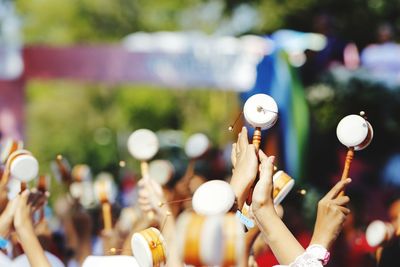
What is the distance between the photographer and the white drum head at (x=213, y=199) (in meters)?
2.58

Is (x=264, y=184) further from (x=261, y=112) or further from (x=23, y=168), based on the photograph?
(x=23, y=168)

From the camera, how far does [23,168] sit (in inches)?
145

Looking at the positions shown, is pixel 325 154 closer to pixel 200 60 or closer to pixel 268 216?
pixel 200 60

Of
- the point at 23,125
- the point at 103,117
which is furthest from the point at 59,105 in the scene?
the point at 23,125

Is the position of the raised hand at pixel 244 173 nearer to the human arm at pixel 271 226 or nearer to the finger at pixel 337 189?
the human arm at pixel 271 226

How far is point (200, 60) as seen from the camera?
9.16 meters

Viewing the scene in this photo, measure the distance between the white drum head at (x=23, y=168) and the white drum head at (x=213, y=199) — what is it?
1.21 m

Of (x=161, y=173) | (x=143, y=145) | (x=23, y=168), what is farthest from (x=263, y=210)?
(x=161, y=173)

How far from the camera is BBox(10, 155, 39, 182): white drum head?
3666 millimetres

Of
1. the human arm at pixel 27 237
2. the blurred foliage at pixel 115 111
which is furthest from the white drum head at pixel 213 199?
the blurred foliage at pixel 115 111

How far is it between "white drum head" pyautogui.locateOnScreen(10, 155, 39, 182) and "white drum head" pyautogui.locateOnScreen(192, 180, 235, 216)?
1.21 m

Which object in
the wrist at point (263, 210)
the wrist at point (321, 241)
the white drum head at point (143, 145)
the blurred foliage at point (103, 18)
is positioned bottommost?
the wrist at point (321, 241)

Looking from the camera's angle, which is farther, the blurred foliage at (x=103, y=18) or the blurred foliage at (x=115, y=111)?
the blurred foliage at (x=115, y=111)

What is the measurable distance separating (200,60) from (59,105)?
2139cm
